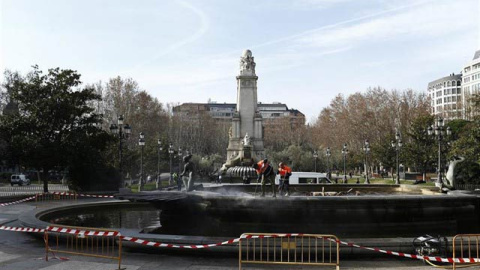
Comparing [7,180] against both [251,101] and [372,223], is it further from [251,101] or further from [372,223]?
[372,223]

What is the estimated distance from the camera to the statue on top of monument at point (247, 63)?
63.1 metres

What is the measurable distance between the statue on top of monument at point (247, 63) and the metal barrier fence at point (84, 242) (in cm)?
5277

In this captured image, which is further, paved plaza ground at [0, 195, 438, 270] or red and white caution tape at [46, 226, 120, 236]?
red and white caution tape at [46, 226, 120, 236]

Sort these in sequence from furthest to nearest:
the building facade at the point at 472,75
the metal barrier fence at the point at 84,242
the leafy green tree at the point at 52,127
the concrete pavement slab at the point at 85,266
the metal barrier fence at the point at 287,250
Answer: the building facade at the point at 472,75 → the leafy green tree at the point at 52,127 → the metal barrier fence at the point at 84,242 → the metal barrier fence at the point at 287,250 → the concrete pavement slab at the point at 85,266

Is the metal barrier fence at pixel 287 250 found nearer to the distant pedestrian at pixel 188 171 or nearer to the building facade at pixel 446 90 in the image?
the distant pedestrian at pixel 188 171

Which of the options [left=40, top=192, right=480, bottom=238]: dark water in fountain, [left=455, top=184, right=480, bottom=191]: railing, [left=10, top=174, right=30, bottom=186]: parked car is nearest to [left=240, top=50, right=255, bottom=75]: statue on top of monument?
[left=10, top=174, right=30, bottom=186]: parked car

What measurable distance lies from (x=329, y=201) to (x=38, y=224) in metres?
8.45

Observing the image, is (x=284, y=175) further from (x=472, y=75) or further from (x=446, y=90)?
(x=446, y=90)

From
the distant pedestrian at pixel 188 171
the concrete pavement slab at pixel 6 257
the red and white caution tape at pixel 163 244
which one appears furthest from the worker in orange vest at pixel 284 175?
the concrete pavement slab at pixel 6 257

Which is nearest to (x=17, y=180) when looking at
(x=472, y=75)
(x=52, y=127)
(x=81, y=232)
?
(x=52, y=127)

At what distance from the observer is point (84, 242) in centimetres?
1168

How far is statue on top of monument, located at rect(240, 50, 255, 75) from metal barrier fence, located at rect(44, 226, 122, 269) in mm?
52769

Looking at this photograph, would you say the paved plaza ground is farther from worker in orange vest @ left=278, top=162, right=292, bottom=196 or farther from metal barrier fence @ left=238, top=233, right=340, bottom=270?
worker in orange vest @ left=278, top=162, right=292, bottom=196

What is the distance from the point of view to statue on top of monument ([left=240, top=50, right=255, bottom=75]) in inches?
2484
